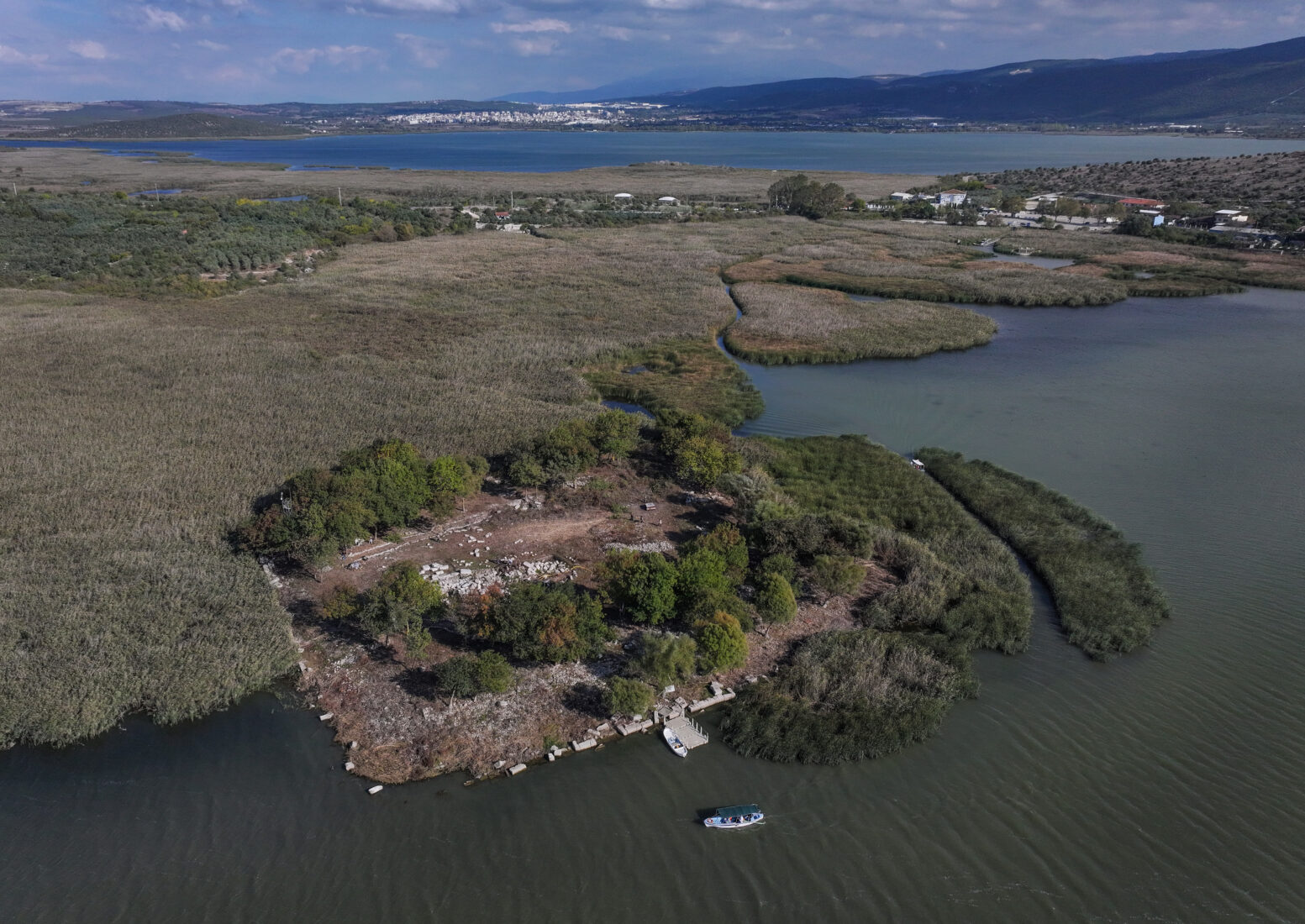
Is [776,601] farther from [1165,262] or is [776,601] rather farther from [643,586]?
[1165,262]

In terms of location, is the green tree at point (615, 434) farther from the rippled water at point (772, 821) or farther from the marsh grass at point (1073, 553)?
the rippled water at point (772, 821)

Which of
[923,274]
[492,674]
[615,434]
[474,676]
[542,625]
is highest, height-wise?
[923,274]

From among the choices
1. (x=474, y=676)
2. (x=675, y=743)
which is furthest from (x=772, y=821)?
(x=474, y=676)

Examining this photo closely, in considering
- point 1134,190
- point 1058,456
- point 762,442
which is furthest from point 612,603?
point 1134,190

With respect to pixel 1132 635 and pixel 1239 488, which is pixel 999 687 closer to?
pixel 1132 635

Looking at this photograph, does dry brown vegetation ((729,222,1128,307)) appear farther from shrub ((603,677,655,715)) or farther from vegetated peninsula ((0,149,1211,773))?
shrub ((603,677,655,715))

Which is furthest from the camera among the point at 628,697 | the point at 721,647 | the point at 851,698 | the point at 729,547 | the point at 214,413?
the point at 214,413

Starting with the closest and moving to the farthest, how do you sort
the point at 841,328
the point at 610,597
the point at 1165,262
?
1. the point at 610,597
2. the point at 841,328
3. the point at 1165,262

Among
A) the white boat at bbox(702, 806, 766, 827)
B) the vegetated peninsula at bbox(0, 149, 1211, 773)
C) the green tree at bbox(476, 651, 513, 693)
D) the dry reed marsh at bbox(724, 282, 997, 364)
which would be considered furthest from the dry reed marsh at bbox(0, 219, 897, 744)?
the white boat at bbox(702, 806, 766, 827)
